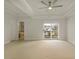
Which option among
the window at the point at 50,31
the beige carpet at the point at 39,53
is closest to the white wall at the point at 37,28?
the window at the point at 50,31

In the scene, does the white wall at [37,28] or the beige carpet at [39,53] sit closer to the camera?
the beige carpet at [39,53]

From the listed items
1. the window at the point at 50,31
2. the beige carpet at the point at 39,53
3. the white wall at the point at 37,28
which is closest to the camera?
the beige carpet at the point at 39,53

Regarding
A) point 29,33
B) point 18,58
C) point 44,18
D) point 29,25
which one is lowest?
point 18,58

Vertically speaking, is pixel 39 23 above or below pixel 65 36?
above

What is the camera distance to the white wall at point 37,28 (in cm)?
1068

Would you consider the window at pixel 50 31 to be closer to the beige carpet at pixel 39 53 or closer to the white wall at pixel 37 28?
the white wall at pixel 37 28

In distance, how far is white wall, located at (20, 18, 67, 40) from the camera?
1068cm

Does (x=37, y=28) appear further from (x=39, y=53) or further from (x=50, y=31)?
(x=39, y=53)

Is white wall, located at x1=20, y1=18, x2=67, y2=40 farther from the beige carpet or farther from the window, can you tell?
the beige carpet

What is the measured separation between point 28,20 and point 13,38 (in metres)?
2.18

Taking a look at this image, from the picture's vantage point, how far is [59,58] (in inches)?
163

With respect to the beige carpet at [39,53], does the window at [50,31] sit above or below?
above
